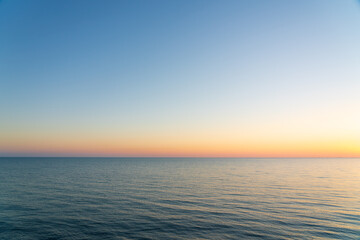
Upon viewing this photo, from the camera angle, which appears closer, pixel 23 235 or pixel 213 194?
pixel 23 235

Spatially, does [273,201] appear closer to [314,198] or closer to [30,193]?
[314,198]

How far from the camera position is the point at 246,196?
44.0 meters

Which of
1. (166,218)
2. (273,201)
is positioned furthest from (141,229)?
(273,201)

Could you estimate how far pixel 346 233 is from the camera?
79.7 feet

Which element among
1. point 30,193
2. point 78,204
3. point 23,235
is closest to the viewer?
point 23,235

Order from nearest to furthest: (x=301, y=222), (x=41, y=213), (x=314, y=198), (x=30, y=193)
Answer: (x=301, y=222), (x=41, y=213), (x=314, y=198), (x=30, y=193)

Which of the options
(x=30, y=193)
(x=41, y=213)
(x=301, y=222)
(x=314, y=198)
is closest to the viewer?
(x=301, y=222)

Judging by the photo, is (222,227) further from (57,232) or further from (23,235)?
(23,235)

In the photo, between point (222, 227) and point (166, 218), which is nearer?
point (222, 227)

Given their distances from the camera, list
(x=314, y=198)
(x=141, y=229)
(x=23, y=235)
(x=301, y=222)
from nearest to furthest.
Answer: (x=23, y=235), (x=141, y=229), (x=301, y=222), (x=314, y=198)

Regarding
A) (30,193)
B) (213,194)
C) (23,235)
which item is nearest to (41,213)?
(23,235)

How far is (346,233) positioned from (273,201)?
15.8 m

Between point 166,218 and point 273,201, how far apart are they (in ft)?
70.4

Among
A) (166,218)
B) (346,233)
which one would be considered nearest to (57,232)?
(166,218)
